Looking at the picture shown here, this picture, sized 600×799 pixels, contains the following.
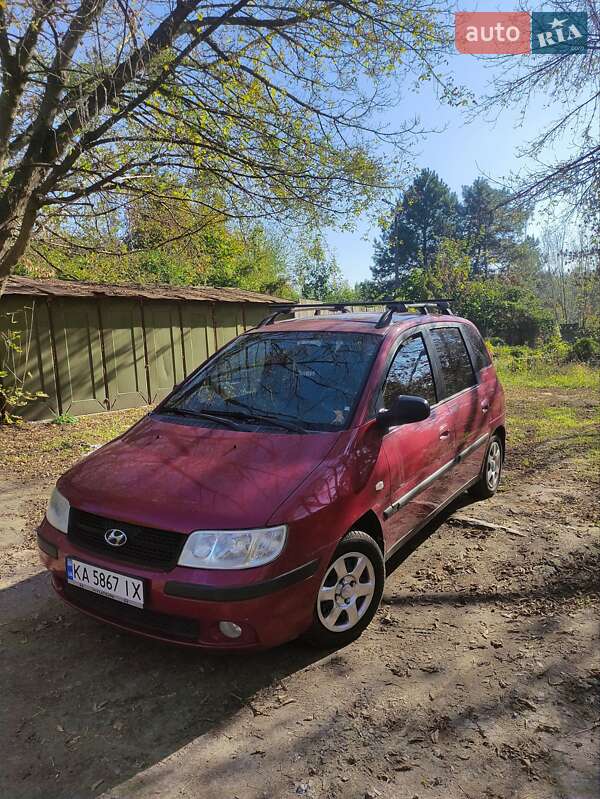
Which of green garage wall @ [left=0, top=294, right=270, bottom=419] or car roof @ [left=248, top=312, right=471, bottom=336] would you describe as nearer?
car roof @ [left=248, top=312, right=471, bottom=336]

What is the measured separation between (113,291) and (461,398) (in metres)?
8.05

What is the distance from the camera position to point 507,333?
25.7 metres

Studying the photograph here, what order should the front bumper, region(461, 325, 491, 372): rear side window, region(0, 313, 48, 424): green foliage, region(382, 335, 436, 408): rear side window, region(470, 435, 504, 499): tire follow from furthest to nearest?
region(0, 313, 48, 424): green foliage → region(470, 435, 504, 499): tire → region(461, 325, 491, 372): rear side window → region(382, 335, 436, 408): rear side window → the front bumper

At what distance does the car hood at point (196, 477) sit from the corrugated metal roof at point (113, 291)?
7054 mm

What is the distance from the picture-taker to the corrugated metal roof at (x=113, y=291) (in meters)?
8.93

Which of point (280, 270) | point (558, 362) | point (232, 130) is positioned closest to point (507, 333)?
point (558, 362)

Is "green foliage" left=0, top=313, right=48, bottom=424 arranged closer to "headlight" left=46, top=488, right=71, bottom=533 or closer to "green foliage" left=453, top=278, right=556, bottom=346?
"headlight" left=46, top=488, right=71, bottom=533

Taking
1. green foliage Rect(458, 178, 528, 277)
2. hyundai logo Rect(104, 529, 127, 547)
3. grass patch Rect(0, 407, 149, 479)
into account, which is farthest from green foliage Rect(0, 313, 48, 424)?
green foliage Rect(458, 178, 528, 277)

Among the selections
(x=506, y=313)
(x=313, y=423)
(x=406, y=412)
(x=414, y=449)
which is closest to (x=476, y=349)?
(x=414, y=449)

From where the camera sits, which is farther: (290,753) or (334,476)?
(334,476)

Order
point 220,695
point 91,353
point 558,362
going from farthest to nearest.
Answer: point 558,362, point 91,353, point 220,695

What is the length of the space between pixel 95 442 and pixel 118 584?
5.78 metres

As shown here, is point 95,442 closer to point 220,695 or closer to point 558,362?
point 220,695

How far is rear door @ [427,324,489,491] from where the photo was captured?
13.1ft
